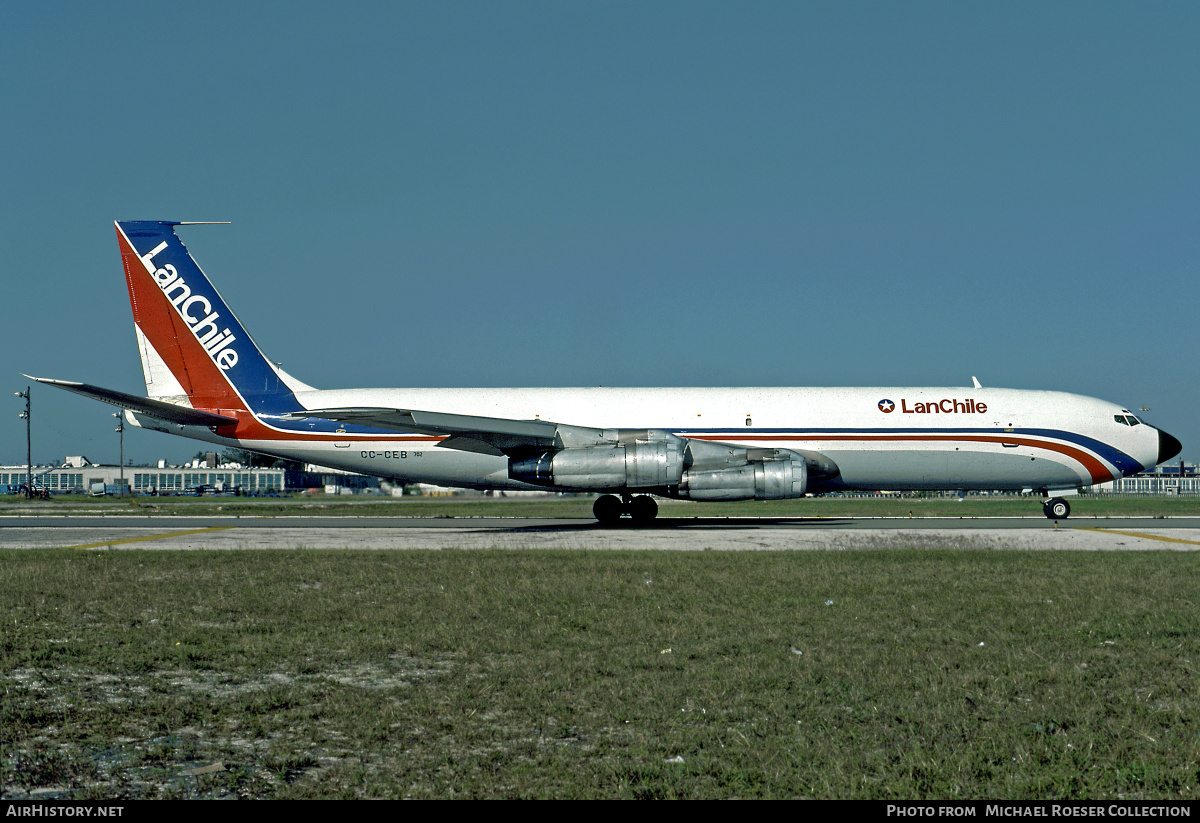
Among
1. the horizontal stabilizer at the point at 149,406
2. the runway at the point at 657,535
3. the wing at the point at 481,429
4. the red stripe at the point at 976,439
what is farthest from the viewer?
the red stripe at the point at 976,439

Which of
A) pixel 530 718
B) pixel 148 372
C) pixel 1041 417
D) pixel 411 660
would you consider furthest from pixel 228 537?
pixel 1041 417

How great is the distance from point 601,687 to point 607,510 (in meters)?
20.5

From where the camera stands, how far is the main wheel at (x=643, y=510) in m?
27.2

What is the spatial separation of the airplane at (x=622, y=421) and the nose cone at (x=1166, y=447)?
0.08 m

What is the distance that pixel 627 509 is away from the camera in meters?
27.5

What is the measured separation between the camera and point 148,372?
27.6m

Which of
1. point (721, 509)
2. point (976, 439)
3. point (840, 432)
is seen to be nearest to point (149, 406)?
point (840, 432)

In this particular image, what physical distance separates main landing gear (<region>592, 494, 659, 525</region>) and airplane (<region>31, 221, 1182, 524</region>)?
0.05m

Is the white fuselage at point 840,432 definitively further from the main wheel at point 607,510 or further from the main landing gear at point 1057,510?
the main wheel at point 607,510

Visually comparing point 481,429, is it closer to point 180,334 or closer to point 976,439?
point 180,334

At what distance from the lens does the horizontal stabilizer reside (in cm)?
2198

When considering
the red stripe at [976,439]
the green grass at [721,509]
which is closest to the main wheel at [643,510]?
the red stripe at [976,439]

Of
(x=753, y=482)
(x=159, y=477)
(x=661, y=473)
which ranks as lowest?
(x=159, y=477)
